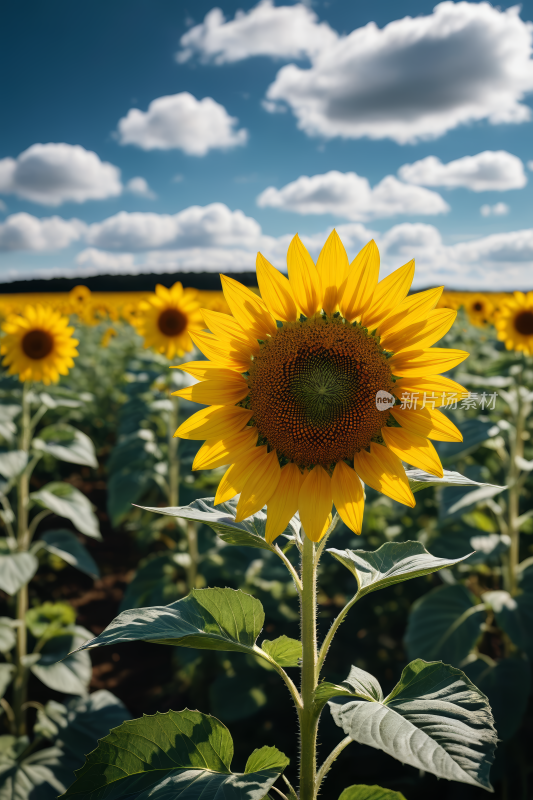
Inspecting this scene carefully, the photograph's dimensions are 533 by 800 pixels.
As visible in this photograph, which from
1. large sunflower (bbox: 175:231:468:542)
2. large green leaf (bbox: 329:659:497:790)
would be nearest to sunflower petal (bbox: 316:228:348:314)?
large sunflower (bbox: 175:231:468:542)

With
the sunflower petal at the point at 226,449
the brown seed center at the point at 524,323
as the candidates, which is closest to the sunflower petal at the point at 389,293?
the sunflower petal at the point at 226,449

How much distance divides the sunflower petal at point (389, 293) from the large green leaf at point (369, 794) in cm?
94

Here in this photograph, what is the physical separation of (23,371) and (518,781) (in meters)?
4.13

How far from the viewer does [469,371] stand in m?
7.19

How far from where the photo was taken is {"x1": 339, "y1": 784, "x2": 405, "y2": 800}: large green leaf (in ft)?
3.72

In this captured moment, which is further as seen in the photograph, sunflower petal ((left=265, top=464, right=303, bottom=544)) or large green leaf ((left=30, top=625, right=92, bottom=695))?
large green leaf ((left=30, top=625, right=92, bottom=695))

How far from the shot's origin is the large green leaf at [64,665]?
10.5ft

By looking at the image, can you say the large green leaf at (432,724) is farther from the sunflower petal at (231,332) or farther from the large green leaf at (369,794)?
the sunflower petal at (231,332)

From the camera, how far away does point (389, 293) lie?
1.22 m

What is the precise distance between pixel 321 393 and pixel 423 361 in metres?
0.22

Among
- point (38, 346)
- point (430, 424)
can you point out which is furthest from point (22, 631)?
point (430, 424)

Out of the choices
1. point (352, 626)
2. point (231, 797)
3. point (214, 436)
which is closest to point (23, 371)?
point (352, 626)

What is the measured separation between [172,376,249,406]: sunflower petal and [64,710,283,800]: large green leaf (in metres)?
0.62

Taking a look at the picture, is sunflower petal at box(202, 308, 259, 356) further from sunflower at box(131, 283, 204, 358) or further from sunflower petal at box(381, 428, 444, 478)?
sunflower at box(131, 283, 204, 358)
